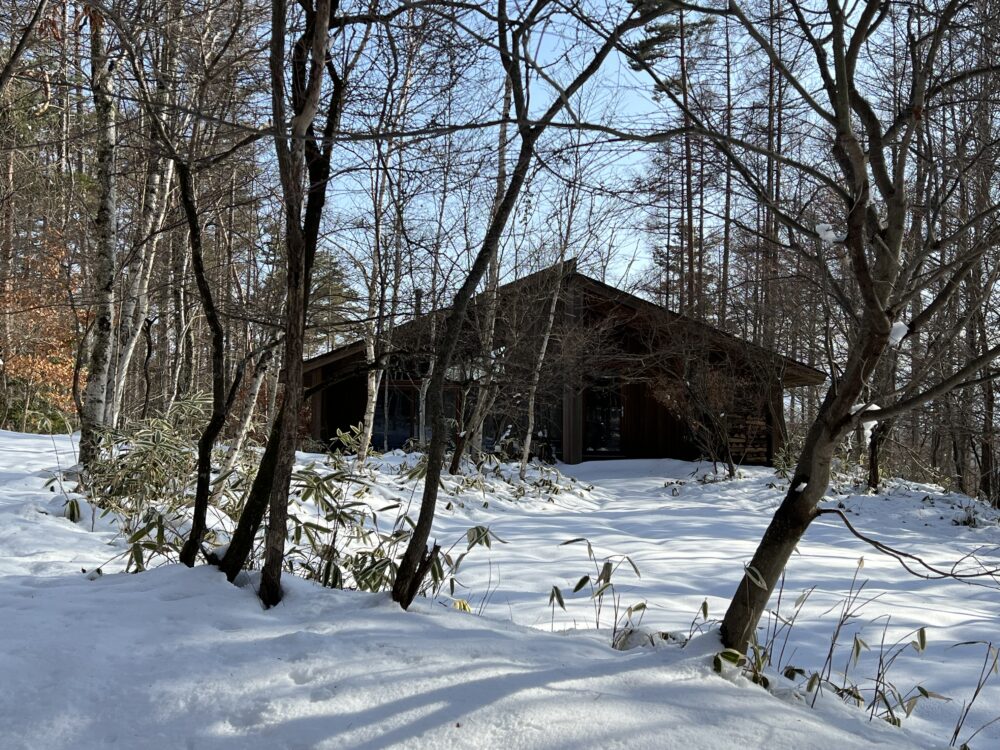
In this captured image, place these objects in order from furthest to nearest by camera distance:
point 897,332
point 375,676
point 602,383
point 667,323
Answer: point 602,383, point 667,323, point 897,332, point 375,676

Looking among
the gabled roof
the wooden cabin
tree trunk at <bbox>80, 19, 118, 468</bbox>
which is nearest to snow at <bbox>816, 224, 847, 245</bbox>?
tree trunk at <bbox>80, 19, 118, 468</bbox>

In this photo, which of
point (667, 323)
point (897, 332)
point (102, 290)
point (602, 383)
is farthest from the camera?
point (602, 383)

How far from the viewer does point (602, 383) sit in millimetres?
17219

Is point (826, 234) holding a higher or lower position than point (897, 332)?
higher

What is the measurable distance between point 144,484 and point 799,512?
163 inches

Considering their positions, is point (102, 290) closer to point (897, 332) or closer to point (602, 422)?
point (897, 332)

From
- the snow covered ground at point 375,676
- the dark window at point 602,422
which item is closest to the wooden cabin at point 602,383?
the dark window at point 602,422

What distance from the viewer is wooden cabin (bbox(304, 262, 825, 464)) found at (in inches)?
417

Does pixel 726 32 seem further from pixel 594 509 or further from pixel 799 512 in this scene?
pixel 594 509

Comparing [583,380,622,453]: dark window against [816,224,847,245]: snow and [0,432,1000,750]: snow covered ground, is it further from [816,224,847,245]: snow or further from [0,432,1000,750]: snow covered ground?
[816,224,847,245]: snow

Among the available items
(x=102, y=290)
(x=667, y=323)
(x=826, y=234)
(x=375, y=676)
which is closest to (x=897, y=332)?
(x=826, y=234)

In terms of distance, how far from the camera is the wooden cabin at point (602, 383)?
10594mm

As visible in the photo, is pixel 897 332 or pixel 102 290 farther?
pixel 102 290

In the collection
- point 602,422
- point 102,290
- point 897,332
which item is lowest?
point 602,422
